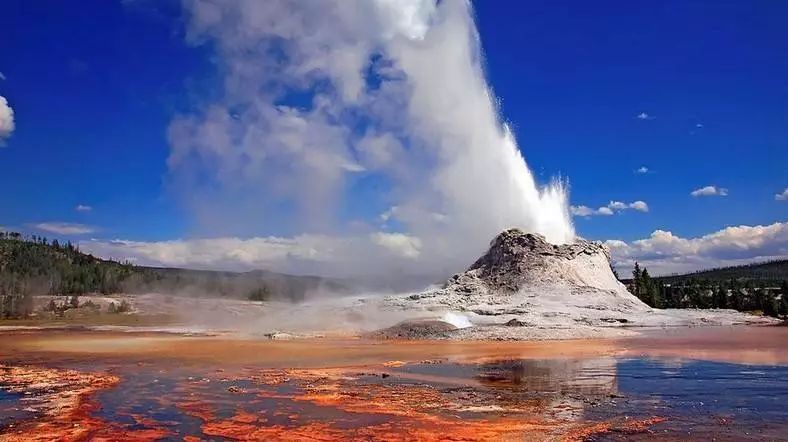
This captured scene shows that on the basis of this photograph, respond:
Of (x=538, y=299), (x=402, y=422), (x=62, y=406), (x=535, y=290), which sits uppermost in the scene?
(x=535, y=290)

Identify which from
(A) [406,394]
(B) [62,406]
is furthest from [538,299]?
(B) [62,406]

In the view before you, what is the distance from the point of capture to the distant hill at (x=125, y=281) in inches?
4813

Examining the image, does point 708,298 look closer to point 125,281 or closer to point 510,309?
point 510,309

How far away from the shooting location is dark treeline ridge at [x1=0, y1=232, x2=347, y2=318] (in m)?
122

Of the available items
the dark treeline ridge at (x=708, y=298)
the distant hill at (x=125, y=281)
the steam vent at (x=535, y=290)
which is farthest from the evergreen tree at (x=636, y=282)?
the distant hill at (x=125, y=281)

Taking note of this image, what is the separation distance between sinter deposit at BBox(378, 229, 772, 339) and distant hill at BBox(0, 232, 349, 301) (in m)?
42.2

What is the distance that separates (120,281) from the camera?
13612 centimetres

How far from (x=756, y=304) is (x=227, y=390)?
83101mm

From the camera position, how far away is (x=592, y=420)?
15258 mm

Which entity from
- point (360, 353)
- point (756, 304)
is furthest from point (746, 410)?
point (756, 304)

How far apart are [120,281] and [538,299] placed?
10863 centimetres

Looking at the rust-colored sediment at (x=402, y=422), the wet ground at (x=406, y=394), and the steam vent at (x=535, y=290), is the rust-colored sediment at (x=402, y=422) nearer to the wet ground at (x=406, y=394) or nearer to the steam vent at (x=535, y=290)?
the wet ground at (x=406, y=394)

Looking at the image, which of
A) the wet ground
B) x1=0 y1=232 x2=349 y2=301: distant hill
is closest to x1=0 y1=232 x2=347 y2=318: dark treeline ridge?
x1=0 y1=232 x2=349 y2=301: distant hill

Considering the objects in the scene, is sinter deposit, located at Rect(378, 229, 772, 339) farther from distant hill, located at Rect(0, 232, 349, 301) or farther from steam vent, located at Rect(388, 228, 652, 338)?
distant hill, located at Rect(0, 232, 349, 301)
